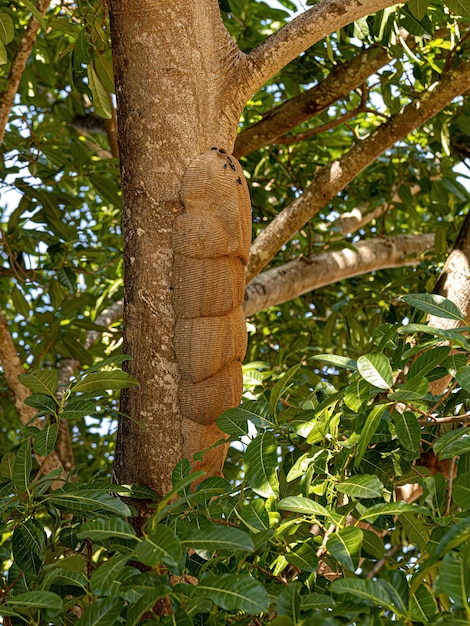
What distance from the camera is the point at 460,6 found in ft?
5.41

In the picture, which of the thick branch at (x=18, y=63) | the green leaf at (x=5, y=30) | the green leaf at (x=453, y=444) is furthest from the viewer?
the thick branch at (x=18, y=63)

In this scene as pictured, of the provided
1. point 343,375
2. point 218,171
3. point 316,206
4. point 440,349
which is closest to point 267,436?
point 440,349

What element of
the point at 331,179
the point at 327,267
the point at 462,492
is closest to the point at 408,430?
the point at 462,492

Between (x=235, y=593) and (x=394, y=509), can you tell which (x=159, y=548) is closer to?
(x=235, y=593)

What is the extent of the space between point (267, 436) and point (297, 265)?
1.70 metres

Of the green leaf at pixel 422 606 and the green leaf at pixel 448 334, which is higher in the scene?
the green leaf at pixel 448 334

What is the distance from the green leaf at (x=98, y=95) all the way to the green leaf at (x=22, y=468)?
2.83 feet

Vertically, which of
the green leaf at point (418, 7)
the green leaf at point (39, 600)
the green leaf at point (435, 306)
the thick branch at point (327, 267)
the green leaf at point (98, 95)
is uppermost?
the green leaf at point (418, 7)

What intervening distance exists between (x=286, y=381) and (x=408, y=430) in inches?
10.8

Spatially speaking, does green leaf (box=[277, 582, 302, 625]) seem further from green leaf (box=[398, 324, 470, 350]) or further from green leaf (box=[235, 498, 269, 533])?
green leaf (box=[398, 324, 470, 350])

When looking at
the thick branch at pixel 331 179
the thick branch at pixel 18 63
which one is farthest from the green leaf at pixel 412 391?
the thick branch at pixel 18 63

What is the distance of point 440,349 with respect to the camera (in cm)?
122

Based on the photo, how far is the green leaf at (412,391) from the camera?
1107 millimetres

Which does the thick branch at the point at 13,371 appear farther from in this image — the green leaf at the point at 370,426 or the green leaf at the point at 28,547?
the green leaf at the point at 370,426
